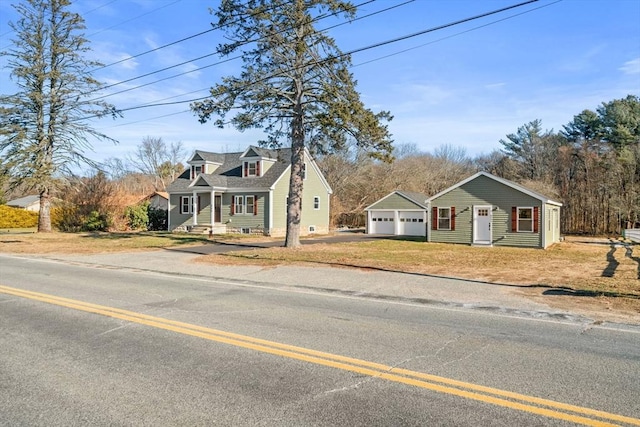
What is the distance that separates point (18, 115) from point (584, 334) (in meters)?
35.0

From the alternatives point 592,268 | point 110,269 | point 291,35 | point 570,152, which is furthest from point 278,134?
point 570,152

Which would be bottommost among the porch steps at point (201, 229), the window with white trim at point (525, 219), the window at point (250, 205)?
the porch steps at point (201, 229)

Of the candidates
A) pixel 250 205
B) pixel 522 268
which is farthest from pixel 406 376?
pixel 250 205

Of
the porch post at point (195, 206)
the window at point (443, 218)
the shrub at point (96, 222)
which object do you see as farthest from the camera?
the shrub at point (96, 222)

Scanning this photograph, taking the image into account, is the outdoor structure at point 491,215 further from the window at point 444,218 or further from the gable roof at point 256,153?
the gable roof at point 256,153

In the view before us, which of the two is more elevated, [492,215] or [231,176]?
[231,176]

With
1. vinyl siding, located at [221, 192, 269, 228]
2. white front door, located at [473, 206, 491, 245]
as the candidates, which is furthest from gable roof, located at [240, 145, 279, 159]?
white front door, located at [473, 206, 491, 245]

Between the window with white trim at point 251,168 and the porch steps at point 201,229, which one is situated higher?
the window with white trim at point 251,168

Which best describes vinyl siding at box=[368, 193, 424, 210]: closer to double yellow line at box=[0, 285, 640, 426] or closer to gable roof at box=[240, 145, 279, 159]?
gable roof at box=[240, 145, 279, 159]

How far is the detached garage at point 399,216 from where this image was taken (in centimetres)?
3600

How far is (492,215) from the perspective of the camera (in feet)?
85.3

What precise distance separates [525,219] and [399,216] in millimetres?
12626

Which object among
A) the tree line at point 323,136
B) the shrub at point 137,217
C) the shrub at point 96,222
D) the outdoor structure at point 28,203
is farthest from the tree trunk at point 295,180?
the outdoor structure at point 28,203

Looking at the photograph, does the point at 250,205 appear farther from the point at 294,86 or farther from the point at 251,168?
the point at 294,86
